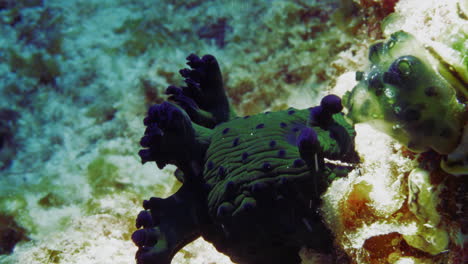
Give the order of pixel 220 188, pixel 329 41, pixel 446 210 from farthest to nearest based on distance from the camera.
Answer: pixel 329 41 < pixel 220 188 < pixel 446 210

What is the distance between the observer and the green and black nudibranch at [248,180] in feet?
7.40

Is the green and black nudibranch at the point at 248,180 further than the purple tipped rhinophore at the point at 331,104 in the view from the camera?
No

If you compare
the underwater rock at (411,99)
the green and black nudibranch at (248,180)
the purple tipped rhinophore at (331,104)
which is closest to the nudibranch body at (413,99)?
the underwater rock at (411,99)

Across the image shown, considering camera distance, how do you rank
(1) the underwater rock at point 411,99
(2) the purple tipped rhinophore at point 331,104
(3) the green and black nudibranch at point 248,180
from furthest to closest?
(2) the purple tipped rhinophore at point 331,104, (3) the green and black nudibranch at point 248,180, (1) the underwater rock at point 411,99

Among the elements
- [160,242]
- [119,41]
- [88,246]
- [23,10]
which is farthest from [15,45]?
[160,242]

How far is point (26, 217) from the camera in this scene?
360cm

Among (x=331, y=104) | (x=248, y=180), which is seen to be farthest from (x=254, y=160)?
(x=331, y=104)

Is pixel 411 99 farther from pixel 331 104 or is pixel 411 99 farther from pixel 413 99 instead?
pixel 331 104

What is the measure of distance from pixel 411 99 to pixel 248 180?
1.12 m

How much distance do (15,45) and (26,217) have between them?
299 centimetres

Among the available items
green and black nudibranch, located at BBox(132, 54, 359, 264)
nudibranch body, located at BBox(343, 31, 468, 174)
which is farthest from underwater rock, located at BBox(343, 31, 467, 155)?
green and black nudibranch, located at BBox(132, 54, 359, 264)

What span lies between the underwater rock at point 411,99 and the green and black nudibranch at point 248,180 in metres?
0.49

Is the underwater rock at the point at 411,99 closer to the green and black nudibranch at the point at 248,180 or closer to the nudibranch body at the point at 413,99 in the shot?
the nudibranch body at the point at 413,99

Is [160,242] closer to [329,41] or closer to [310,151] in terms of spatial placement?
[310,151]
